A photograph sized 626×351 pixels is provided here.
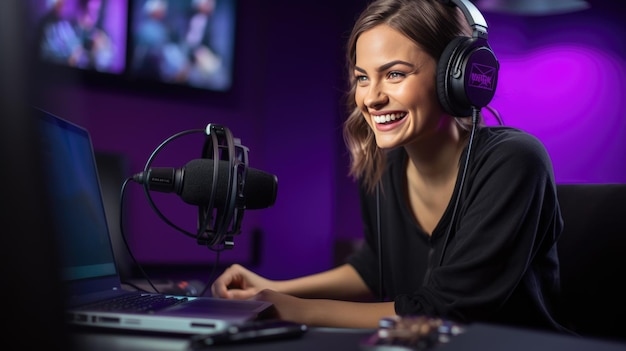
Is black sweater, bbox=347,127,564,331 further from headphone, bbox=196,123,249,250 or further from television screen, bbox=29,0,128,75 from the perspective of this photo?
television screen, bbox=29,0,128,75

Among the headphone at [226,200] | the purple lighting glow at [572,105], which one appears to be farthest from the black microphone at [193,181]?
the purple lighting glow at [572,105]

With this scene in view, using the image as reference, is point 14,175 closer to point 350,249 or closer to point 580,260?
point 580,260

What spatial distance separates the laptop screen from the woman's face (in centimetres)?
56

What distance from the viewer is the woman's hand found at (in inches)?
48.4

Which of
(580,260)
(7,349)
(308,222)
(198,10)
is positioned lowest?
(308,222)

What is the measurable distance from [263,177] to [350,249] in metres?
2.16

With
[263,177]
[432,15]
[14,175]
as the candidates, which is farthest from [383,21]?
[14,175]

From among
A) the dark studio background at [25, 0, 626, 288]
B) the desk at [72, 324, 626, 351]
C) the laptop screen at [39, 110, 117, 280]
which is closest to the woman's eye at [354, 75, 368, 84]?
the laptop screen at [39, 110, 117, 280]

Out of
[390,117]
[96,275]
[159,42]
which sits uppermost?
[159,42]

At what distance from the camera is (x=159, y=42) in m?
3.18

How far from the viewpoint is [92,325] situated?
57 cm

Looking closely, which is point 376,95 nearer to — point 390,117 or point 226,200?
point 390,117

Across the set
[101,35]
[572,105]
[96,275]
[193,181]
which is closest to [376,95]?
[193,181]

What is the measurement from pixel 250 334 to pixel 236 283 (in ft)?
2.74
